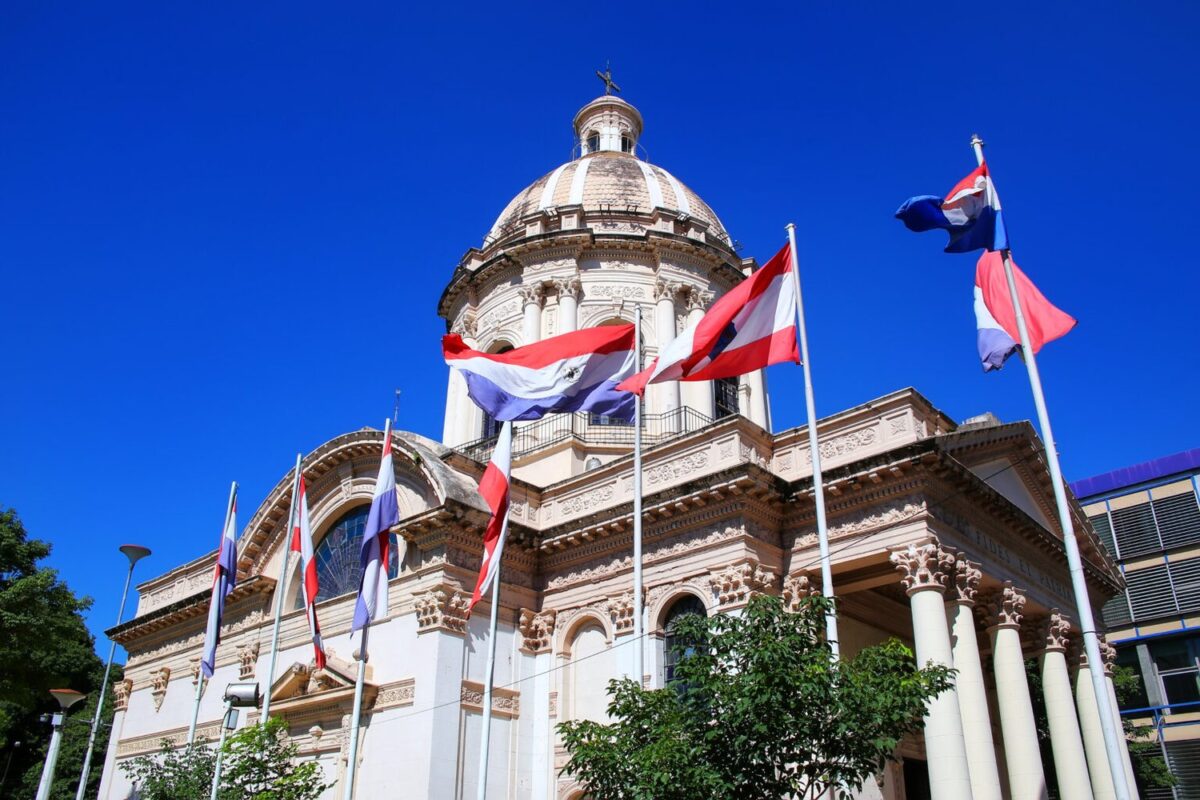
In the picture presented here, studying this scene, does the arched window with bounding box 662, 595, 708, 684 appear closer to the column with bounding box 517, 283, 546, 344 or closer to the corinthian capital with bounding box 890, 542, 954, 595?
the corinthian capital with bounding box 890, 542, 954, 595

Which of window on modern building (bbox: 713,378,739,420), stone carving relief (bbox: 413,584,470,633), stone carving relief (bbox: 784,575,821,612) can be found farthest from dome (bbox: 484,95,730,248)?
stone carving relief (bbox: 784,575,821,612)

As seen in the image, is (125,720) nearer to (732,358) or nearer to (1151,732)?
(732,358)

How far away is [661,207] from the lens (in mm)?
33719

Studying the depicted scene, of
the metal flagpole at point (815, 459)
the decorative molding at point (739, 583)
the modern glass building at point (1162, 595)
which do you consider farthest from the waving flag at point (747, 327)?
the modern glass building at point (1162, 595)

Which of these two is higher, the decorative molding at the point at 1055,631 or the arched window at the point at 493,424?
the arched window at the point at 493,424

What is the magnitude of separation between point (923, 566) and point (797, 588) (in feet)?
9.06

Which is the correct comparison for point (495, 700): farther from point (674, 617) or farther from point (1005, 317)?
point (1005, 317)

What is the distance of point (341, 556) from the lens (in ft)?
85.5

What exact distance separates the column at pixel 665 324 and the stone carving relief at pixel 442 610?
9.86 meters

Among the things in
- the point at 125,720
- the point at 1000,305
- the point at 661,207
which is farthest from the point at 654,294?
the point at 125,720

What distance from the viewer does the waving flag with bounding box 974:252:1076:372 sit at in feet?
45.1

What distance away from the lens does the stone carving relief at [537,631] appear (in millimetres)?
22812

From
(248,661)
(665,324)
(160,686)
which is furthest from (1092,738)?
(160,686)

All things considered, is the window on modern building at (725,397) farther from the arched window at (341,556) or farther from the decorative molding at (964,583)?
the decorative molding at (964,583)
